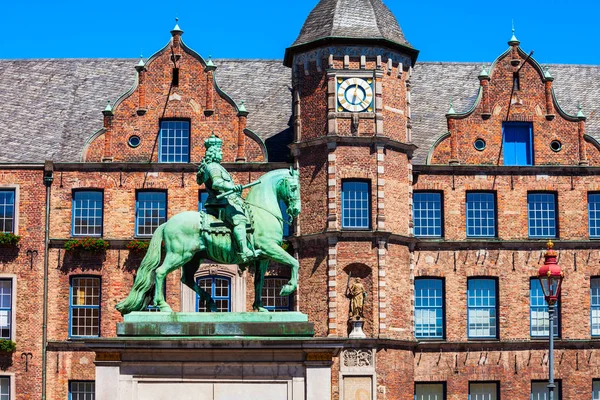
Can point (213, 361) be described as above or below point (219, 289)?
below

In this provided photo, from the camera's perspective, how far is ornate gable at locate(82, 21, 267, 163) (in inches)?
1941

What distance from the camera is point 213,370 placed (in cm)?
2728

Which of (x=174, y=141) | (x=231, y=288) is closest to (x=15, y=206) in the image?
(x=174, y=141)

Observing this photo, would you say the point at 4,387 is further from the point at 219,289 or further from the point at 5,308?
the point at 219,289

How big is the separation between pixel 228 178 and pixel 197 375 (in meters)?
4.05

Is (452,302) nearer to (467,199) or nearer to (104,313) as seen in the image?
(467,199)

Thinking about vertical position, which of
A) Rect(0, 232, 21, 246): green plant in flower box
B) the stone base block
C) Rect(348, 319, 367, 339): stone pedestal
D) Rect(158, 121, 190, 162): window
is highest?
Rect(158, 121, 190, 162): window

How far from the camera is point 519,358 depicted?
160ft

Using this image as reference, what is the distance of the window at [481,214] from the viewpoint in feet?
163

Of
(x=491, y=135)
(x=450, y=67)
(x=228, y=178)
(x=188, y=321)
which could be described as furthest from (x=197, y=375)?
(x=450, y=67)

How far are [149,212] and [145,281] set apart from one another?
20.9 meters

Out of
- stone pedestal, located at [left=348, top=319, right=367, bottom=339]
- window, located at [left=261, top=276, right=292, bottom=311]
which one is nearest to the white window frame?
window, located at [left=261, top=276, right=292, bottom=311]

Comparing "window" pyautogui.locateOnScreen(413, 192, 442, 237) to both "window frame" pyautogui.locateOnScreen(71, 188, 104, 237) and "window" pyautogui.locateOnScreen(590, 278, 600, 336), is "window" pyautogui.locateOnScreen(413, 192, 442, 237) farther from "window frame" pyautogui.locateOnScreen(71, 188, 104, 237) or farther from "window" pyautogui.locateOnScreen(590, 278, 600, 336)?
"window frame" pyautogui.locateOnScreen(71, 188, 104, 237)

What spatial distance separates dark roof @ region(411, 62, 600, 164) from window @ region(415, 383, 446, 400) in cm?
892
